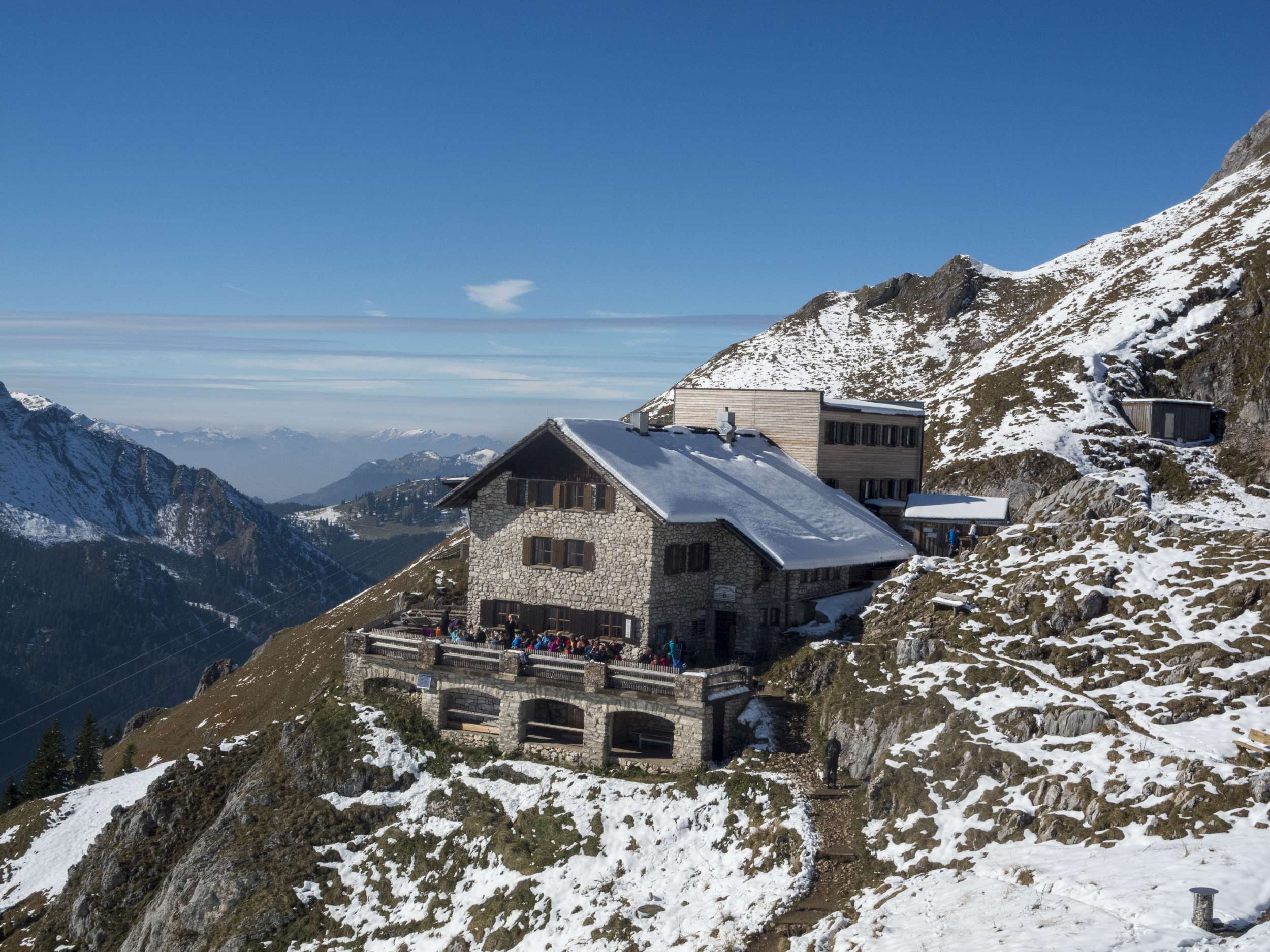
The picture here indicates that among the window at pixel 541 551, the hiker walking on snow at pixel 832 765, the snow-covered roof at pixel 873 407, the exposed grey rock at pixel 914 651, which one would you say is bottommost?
the hiker walking on snow at pixel 832 765

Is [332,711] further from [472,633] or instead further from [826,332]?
[826,332]

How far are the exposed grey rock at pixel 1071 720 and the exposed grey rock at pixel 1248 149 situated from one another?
496 ft

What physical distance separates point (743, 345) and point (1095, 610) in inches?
4803

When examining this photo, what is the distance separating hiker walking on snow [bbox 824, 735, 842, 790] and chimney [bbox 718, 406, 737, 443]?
794 inches

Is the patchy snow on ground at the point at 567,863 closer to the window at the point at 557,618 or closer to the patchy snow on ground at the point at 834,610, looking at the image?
the window at the point at 557,618

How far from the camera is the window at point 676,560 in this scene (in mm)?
38062

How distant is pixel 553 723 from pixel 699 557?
837 cm

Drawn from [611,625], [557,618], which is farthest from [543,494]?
[611,625]

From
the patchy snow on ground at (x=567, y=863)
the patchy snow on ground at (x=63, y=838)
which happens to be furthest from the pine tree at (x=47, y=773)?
the patchy snow on ground at (x=567, y=863)

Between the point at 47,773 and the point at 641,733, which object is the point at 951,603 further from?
the point at 47,773

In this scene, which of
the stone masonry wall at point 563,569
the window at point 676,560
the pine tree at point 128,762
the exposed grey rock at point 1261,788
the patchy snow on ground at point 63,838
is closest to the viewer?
the exposed grey rock at point 1261,788

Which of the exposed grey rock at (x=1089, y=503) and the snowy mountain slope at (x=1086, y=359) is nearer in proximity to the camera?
the exposed grey rock at (x=1089, y=503)

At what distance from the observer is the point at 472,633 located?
40.8 metres

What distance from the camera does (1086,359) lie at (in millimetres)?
80000
